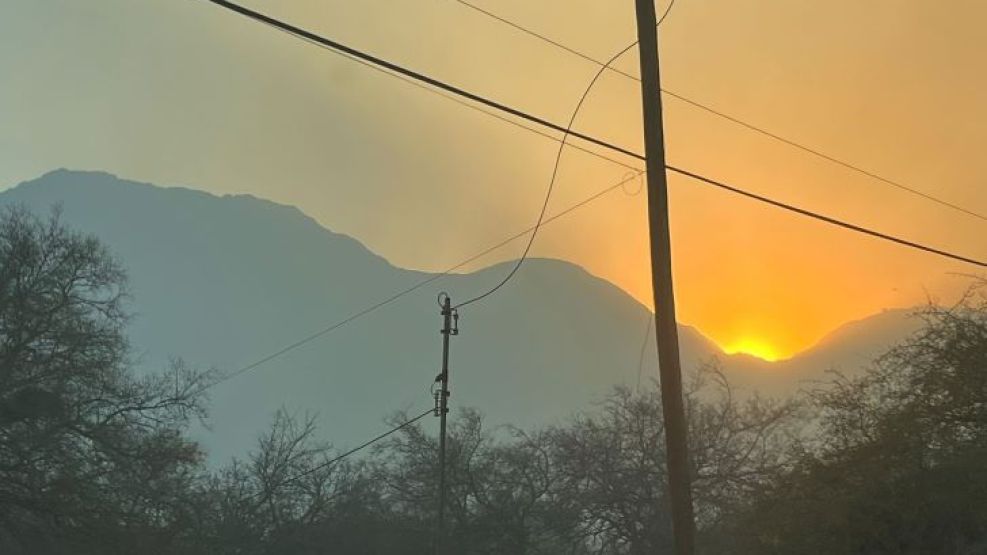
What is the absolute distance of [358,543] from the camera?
127 feet

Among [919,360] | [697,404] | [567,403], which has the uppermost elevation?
[567,403]

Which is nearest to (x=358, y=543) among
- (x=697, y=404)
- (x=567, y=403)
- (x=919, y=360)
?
(x=697, y=404)

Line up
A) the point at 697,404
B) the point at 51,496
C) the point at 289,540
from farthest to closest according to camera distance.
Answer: the point at 289,540 < the point at 697,404 < the point at 51,496

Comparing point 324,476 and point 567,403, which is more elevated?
point 567,403

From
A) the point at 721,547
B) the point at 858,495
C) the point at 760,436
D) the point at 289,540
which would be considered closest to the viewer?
the point at 858,495

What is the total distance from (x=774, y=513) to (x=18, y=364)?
68.3 feet

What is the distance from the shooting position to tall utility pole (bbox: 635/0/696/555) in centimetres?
912

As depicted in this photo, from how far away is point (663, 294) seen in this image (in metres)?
9.73

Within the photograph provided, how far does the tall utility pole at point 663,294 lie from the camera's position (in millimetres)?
9125

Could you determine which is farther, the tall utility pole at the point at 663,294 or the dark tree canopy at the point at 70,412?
the dark tree canopy at the point at 70,412

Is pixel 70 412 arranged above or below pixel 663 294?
above

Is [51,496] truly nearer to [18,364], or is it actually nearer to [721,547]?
[18,364]

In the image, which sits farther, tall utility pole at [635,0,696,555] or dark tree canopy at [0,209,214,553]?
dark tree canopy at [0,209,214,553]

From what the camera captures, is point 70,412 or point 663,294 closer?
point 663,294
